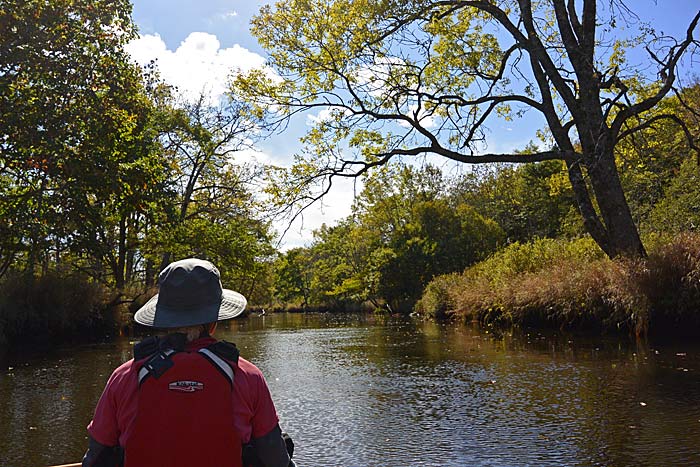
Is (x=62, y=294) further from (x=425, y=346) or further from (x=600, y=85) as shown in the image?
(x=600, y=85)

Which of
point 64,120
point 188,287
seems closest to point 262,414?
point 188,287

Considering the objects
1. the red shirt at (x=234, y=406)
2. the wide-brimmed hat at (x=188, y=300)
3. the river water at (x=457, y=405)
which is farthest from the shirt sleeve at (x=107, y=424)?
the river water at (x=457, y=405)

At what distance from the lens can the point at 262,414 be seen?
6.92ft

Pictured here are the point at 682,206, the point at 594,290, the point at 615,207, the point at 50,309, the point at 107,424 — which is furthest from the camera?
the point at 682,206

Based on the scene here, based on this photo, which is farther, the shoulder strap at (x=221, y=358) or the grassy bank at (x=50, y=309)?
the grassy bank at (x=50, y=309)

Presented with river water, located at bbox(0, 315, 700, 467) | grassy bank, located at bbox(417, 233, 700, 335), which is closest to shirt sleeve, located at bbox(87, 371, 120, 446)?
river water, located at bbox(0, 315, 700, 467)

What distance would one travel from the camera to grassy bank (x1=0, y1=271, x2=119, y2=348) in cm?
1649

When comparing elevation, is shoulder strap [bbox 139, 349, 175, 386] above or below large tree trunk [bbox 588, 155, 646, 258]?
below

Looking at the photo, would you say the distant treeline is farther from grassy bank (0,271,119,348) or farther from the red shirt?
the red shirt

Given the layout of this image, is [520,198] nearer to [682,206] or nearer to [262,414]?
[682,206]

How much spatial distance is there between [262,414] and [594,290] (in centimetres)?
1302

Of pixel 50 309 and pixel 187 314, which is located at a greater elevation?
pixel 50 309

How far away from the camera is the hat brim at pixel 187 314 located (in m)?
2.14

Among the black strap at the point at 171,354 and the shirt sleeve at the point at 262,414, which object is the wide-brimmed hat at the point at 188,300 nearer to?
the black strap at the point at 171,354
